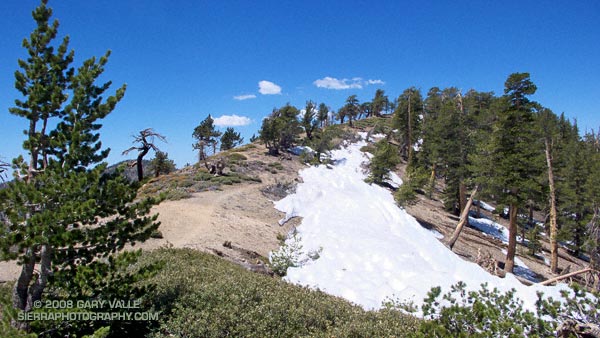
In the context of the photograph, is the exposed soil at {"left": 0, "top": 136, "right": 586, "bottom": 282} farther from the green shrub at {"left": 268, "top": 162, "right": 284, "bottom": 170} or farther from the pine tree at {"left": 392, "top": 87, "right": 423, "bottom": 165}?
the pine tree at {"left": 392, "top": 87, "right": 423, "bottom": 165}

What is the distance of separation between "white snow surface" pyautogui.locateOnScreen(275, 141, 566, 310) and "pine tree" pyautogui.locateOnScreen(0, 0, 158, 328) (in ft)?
24.9

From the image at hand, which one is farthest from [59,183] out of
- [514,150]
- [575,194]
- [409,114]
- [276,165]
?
[409,114]

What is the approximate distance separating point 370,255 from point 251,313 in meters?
9.64

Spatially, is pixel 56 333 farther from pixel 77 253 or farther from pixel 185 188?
pixel 185 188

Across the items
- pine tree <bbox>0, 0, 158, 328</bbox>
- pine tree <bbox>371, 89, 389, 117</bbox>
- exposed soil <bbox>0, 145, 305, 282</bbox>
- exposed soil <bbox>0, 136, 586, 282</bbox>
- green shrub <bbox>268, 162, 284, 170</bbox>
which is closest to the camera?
pine tree <bbox>0, 0, 158, 328</bbox>

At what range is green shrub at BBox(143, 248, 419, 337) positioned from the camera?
5.62 metres

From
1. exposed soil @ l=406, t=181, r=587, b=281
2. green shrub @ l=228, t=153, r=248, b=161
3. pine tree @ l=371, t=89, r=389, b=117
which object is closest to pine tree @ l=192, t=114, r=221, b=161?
green shrub @ l=228, t=153, r=248, b=161

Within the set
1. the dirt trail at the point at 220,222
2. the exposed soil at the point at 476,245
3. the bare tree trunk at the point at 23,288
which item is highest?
the bare tree trunk at the point at 23,288

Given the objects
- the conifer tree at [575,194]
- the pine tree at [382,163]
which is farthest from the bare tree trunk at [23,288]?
the conifer tree at [575,194]

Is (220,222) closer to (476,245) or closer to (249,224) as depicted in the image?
(249,224)

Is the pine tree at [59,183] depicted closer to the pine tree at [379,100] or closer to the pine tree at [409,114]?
the pine tree at [409,114]

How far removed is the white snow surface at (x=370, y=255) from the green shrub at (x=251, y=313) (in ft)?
12.6

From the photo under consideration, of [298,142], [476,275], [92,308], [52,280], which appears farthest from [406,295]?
[298,142]

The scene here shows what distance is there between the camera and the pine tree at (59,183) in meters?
5.14
